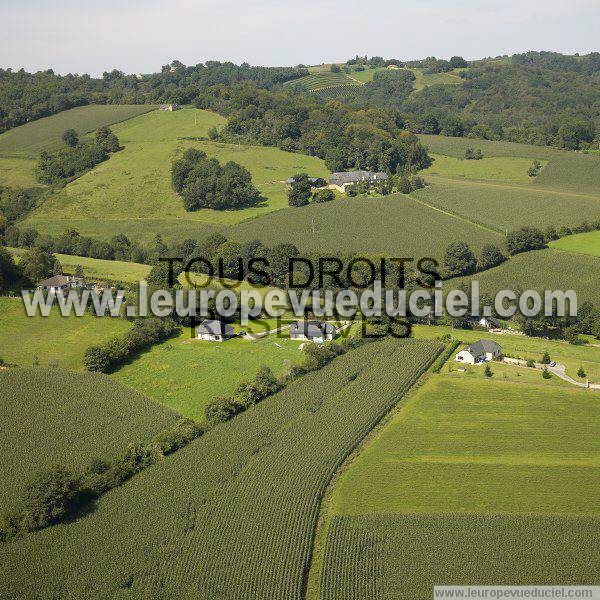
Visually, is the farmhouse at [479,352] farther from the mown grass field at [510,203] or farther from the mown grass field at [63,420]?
the mown grass field at [510,203]

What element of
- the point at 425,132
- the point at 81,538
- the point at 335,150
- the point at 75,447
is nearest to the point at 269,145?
the point at 335,150

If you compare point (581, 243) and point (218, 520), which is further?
point (581, 243)

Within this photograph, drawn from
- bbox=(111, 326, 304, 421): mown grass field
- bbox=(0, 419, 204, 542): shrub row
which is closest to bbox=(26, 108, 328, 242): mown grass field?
bbox=(111, 326, 304, 421): mown grass field

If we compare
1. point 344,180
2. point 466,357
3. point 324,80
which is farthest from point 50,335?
point 324,80

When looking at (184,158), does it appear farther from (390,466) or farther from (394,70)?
(394,70)

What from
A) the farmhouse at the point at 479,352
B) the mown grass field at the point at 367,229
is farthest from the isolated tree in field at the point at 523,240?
the farmhouse at the point at 479,352

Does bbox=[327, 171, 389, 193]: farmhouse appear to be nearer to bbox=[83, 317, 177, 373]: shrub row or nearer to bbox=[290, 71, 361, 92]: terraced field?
bbox=[83, 317, 177, 373]: shrub row

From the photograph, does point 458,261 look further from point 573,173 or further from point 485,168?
point 573,173
